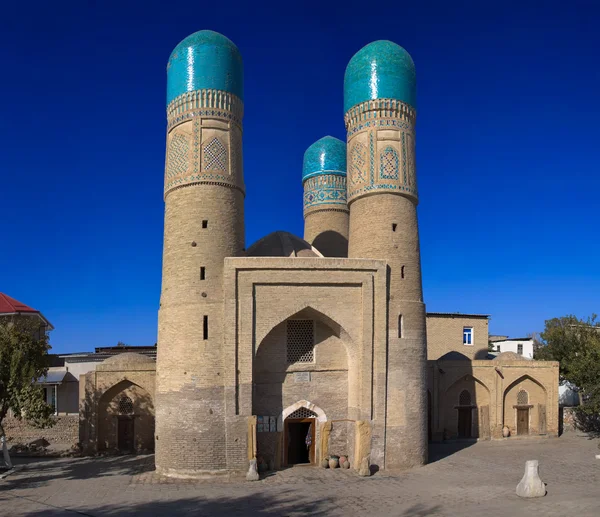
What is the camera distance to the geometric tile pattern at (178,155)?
19391mm

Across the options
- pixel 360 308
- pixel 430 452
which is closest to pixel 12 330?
pixel 360 308

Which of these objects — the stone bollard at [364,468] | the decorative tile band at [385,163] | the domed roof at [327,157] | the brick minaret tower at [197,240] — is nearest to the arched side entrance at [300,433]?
the stone bollard at [364,468]

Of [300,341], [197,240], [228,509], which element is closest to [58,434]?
[197,240]

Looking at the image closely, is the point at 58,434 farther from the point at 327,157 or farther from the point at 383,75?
the point at 383,75

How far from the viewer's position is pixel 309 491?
638 inches

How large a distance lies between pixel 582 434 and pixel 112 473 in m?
21.1

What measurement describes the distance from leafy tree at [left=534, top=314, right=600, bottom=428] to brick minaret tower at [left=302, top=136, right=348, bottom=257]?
11397 millimetres

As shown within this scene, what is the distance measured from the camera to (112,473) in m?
18.6

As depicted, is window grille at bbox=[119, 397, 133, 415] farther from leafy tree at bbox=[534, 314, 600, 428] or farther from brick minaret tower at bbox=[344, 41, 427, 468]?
leafy tree at bbox=[534, 314, 600, 428]

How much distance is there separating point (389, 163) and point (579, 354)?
13903 millimetres

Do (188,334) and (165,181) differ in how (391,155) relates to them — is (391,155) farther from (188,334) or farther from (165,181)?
(188,334)

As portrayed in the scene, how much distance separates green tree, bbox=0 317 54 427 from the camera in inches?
677

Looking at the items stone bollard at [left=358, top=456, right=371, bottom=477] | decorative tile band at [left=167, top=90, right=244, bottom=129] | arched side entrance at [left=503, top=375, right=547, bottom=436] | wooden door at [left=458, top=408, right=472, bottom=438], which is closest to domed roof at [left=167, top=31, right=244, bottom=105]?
decorative tile band at [left=167, top=90, right=244, bottom=129]

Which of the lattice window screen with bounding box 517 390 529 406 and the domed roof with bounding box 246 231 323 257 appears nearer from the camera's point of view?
the domed roof with bounding box 246 231 323 257
